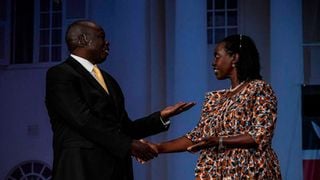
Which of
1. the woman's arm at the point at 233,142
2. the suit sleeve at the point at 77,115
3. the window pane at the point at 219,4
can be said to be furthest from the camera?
the window pane at the point at 219,4

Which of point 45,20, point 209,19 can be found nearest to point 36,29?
point 45,20

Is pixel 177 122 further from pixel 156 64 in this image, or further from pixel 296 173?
pixel 296 173

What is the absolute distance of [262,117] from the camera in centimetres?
246

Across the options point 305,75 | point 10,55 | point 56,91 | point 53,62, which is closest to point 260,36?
point 305,75

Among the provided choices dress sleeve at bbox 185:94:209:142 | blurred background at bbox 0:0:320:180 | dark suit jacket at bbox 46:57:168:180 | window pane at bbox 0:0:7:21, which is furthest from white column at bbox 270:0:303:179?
window pane at bbox 0:0:7:21

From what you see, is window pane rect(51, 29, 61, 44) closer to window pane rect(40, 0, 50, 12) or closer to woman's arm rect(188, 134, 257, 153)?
window pane rect(40, 0, 50, 12)

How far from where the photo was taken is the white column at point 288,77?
4344mm

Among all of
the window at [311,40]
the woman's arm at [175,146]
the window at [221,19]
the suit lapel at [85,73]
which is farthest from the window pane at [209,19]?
the suit lapel at [85,73]

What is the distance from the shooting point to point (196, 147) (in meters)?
2.40

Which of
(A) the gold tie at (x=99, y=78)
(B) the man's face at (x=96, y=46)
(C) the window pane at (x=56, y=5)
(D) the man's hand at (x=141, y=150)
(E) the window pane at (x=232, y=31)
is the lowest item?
(D) the man's hand at (x=141, y=150)

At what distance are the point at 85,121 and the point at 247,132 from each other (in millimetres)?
688

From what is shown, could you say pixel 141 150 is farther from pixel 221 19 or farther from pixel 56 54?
pixel 221 19

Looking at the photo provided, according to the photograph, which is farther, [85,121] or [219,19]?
[219,19]

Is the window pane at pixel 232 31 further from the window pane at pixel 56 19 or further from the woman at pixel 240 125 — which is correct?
the woman at pixel 240 125
